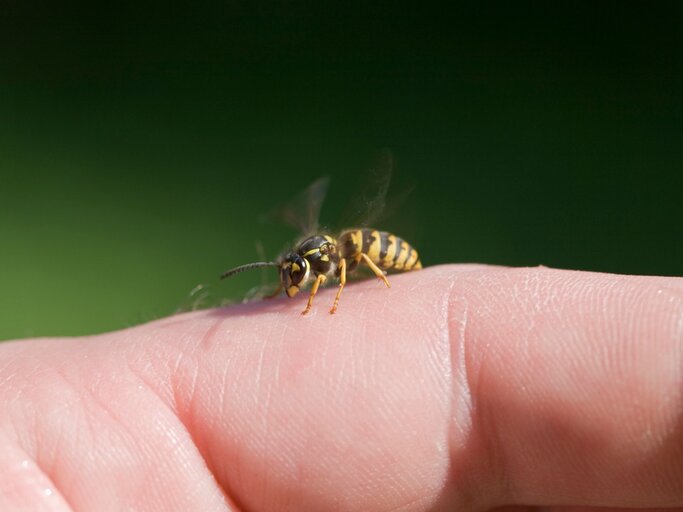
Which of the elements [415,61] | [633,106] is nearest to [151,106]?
[415,61]

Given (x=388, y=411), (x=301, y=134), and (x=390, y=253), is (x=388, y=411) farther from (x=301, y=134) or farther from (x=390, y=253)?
(x=301, y=134)

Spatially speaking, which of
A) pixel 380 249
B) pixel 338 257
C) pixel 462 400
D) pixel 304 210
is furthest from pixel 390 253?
pixel 462 400

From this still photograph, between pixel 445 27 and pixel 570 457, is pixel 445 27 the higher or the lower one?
the higher one

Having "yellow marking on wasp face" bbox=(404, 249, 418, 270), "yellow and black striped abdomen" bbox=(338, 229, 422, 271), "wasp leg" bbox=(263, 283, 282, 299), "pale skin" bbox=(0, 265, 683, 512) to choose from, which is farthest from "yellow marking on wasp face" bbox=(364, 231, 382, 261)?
"pale skin" bbox=(0, 265, 683, 512)

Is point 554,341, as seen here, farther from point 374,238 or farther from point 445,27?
point 445,27

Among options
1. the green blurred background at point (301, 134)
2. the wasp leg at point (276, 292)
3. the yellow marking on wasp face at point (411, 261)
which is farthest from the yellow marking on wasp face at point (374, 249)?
the green blurred background at point (301, 134)

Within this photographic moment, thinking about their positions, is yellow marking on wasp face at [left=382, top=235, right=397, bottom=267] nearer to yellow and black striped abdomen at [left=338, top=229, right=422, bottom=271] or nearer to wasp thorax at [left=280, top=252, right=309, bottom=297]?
yellow and black striped abdomen at [left=338, top=229, right=422, bottom=271]

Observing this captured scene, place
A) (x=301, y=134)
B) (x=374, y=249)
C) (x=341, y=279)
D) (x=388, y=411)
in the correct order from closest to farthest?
(x=388, y=411)
(x=341, y=279)
(x=374, y=249)
(x=301, y=134)
